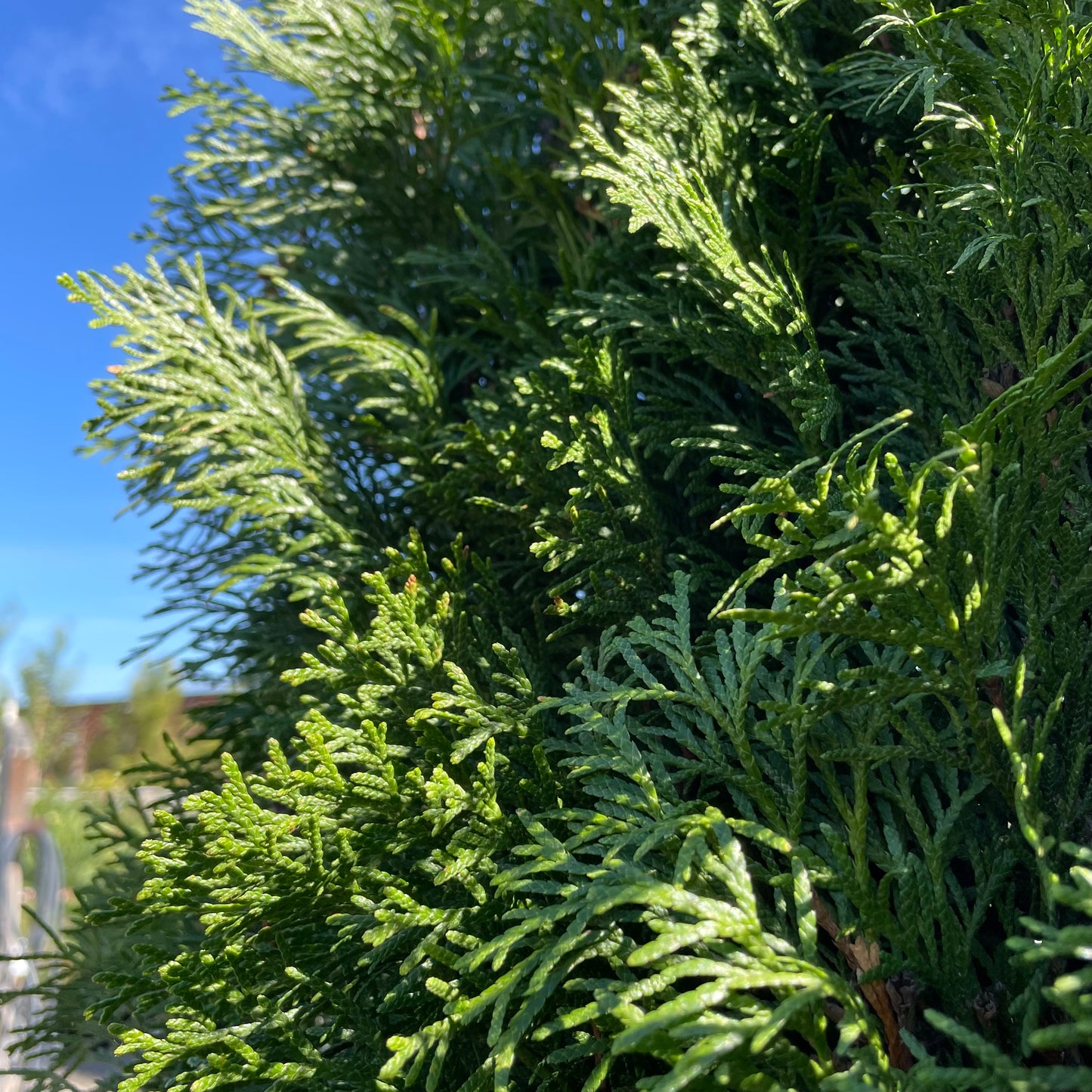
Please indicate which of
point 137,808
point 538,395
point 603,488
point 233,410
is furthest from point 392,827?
point 137,808

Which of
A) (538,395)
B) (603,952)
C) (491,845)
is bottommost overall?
(603,952)

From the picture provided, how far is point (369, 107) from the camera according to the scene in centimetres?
270

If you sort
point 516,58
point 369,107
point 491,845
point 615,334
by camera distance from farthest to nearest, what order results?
point 369,107 < point 516,58 < point 615,334 < point 491,845

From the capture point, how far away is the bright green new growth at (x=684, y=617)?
1.12 meters

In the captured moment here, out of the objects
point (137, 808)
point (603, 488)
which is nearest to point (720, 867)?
point (603, 488)

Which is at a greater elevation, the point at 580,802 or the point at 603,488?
the point at 603,488

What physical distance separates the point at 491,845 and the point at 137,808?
160 cm

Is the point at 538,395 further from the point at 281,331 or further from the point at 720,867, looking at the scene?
the point at 281,331

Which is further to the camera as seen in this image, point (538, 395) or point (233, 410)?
point (233, 410)

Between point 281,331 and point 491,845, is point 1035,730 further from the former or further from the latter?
point 281,331

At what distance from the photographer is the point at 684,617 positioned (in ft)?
4.64

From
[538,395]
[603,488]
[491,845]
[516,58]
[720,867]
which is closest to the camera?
[720,867]

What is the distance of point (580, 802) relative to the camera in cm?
154

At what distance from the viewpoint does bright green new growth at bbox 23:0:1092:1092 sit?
1.12 meters
